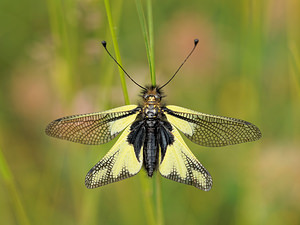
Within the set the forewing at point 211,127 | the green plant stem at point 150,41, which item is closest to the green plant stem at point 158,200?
the green plant stem at point 150,41

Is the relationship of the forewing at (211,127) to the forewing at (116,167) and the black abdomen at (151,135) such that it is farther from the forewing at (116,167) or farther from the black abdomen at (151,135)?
the forewing at (116,167)

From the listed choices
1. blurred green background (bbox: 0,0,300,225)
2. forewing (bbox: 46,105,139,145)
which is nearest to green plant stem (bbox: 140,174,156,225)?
blurred green background (bbox: 0,0,300,225)

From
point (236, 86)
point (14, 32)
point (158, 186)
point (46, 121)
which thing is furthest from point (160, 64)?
point (158, 186)

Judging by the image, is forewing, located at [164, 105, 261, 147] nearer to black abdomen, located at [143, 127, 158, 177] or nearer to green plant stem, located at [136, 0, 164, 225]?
black abdomen, located at [143, 127, 158, 177]

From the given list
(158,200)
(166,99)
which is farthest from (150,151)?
(166,99)

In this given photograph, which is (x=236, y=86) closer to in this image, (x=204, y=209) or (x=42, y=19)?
(x=204, y=209)
